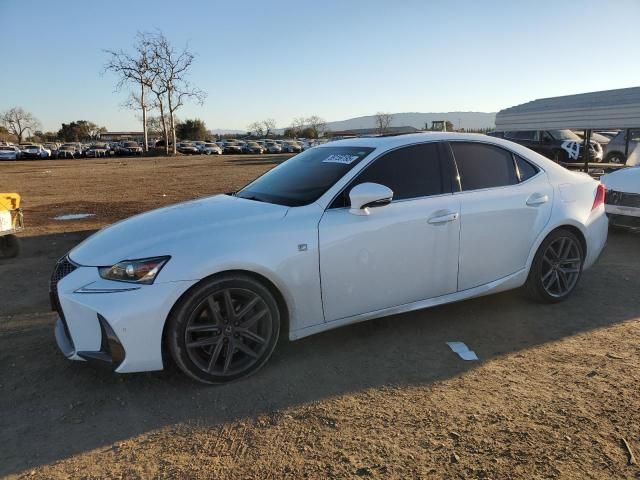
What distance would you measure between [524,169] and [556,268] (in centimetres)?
98

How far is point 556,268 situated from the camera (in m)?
4.70

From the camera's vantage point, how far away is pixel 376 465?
8.32 ft

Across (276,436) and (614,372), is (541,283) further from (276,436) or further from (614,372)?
(276,436)

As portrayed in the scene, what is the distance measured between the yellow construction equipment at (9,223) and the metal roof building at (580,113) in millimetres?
15403

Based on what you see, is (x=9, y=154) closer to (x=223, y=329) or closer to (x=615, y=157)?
(x=615, y=157)

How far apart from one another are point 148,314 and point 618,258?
606cm

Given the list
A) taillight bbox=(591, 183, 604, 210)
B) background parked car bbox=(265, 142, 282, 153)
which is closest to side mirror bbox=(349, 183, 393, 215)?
taillight bbox=(591, 183, 604, 210)


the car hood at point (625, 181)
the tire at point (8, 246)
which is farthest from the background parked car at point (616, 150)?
the tire at point (8, 246)

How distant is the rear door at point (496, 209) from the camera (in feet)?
13.5

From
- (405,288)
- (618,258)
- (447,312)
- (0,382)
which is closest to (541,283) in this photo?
(447,312)

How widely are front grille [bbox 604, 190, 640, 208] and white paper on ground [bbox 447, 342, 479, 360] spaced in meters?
5.01

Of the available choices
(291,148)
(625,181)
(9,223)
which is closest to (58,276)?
(9,223)

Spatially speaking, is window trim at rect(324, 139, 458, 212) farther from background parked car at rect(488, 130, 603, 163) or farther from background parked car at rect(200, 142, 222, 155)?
background parked car at rect(200, 142, 222, 155)

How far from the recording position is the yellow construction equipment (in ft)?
20.9
